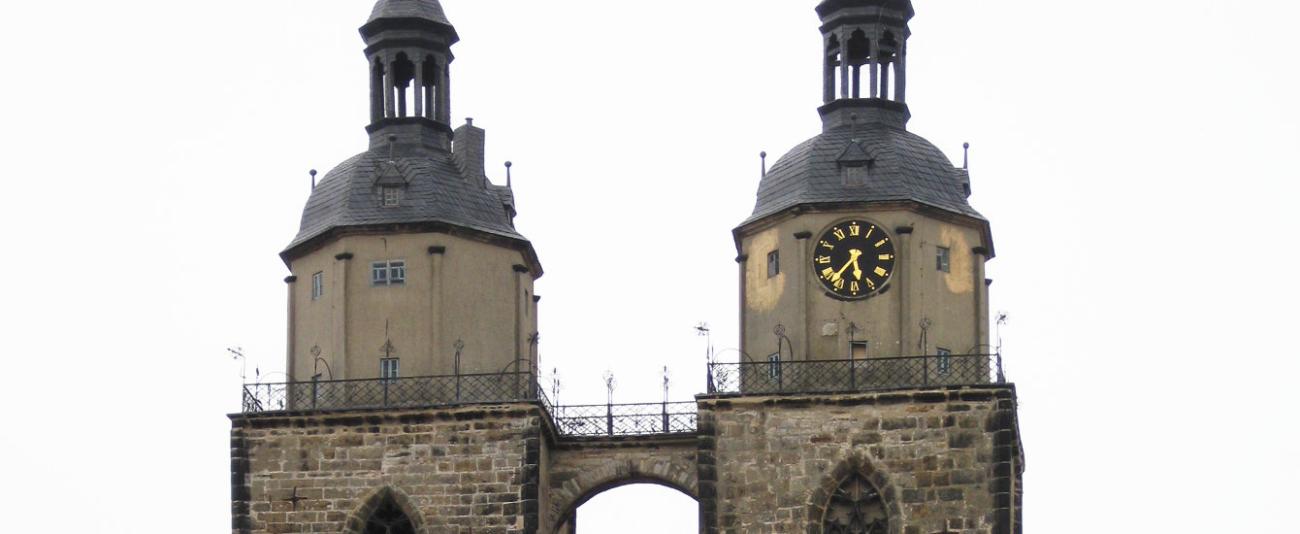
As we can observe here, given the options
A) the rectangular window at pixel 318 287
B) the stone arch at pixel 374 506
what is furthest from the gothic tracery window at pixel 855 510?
the rectangular window at pixel 318 287

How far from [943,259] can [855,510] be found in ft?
19.0

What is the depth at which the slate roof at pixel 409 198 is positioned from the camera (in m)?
77.3

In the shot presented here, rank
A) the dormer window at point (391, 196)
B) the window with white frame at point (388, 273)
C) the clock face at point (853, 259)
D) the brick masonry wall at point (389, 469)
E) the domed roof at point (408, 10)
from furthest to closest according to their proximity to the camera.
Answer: the domed roof at point (408, 10)
the dormer window at point (391, 196)
the window with white frame at point (388, 273)
the clock face at point (853, 259)
the brick masonry wall at point (389, 469)

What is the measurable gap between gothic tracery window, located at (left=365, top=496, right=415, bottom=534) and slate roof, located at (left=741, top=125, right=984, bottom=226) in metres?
9.45

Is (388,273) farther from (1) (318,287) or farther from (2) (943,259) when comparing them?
(2) (943,259)

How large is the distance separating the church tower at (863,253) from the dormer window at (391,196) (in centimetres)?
729

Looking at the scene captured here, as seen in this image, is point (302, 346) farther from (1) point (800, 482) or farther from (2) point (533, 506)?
(1) point (800, 482)

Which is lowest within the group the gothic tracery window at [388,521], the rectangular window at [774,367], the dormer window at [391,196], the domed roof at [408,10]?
the gothic tracery window at [388,521]

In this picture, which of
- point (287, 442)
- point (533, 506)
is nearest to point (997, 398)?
point (533, 506)

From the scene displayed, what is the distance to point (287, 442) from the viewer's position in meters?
76.1

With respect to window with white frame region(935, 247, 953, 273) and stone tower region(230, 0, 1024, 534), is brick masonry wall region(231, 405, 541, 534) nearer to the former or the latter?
stone tower region(230, 0, 1024, 534)

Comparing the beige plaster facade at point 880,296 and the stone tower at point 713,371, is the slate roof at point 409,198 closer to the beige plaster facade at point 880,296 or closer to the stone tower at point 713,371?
the stone tower at point 713,371

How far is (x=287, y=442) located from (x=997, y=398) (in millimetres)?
14751

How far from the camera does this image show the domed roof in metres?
79.4
